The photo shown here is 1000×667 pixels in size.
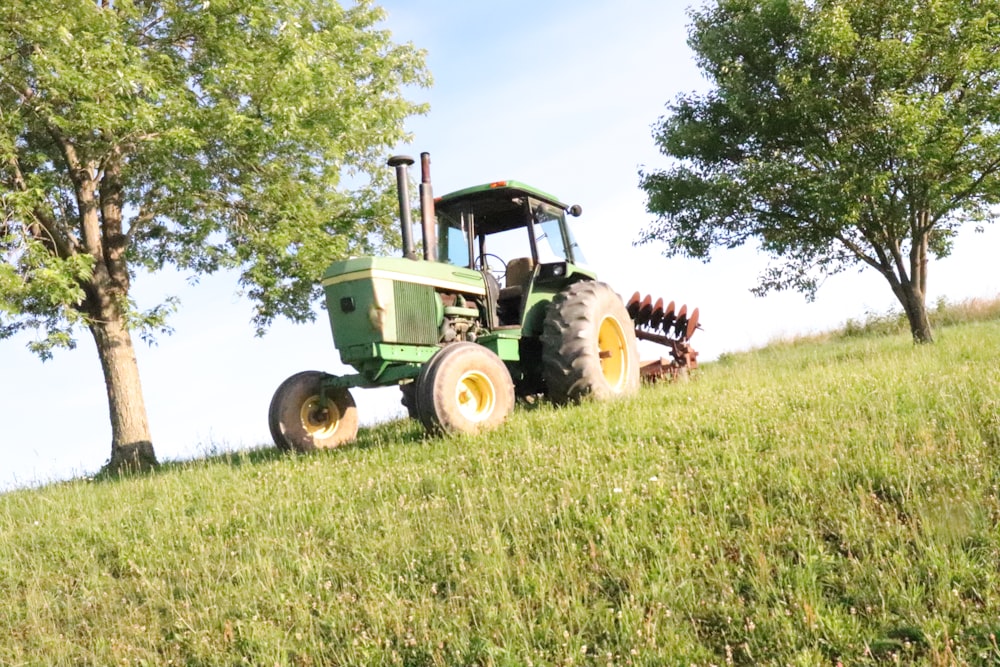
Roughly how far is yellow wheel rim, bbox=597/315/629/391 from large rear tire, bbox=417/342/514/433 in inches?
91.9

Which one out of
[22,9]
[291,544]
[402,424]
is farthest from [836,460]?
[22,9]

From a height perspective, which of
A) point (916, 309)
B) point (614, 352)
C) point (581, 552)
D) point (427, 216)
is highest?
point (427, 216)

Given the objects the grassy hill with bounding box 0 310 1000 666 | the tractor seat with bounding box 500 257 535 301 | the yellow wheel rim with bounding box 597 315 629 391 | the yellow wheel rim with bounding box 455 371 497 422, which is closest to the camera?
the grassy hill with bounding box 0 310 1000 666

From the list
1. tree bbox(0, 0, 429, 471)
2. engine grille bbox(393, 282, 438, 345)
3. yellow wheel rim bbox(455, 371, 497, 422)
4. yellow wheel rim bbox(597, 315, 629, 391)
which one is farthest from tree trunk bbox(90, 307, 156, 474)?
yellow wheel rim bbox(597, 315, 629, 391)

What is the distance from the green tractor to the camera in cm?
748

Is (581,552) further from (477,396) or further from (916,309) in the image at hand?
(916,309)

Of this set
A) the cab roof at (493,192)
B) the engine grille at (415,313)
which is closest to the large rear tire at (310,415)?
the engine grille at (415,313)

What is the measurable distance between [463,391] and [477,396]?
0.16 m

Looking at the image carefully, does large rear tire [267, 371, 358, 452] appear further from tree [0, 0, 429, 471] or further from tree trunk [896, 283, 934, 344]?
tree trunk [896, 283, 934, 344]

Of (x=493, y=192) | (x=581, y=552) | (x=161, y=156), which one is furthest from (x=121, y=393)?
(x=581, y=552)

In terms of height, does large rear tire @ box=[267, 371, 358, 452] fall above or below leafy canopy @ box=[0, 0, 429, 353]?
below

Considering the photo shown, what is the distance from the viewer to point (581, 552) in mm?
4281

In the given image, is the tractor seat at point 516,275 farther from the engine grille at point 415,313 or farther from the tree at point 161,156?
the tree at point 161,156

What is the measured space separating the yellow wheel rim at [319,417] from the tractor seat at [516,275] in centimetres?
245
